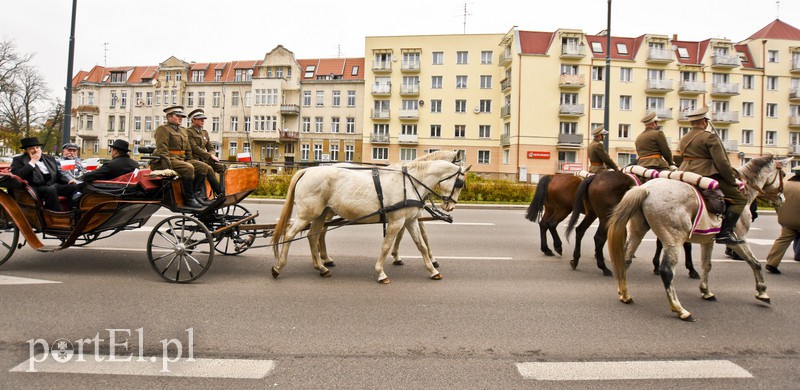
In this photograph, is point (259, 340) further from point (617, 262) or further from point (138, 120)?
point (138, 120)

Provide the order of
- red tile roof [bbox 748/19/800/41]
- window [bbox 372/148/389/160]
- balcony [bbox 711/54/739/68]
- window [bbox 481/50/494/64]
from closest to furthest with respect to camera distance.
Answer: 1. balcony [bbox 711/54/739/68]
2. red tile roof [bbox 748/19/800/41]
3. window [bbox 481/50/494/64]
4. window [bbox 372/148/389/160]

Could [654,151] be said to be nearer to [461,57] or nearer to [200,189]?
[200,189]

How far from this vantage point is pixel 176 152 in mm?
7109

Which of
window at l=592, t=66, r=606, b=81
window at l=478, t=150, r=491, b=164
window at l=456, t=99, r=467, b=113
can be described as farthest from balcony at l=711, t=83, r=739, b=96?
window at l=456, t=99, r=467, b=113

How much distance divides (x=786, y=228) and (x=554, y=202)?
3.74 metres

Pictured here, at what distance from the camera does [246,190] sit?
775cm

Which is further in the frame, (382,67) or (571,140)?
(382,67)

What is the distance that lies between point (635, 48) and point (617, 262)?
54.8 m

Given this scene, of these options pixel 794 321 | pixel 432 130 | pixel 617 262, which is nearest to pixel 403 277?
pixel 617 262

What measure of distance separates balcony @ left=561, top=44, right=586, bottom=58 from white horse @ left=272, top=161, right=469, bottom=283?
4968 centimetres

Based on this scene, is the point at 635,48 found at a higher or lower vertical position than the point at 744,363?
higher

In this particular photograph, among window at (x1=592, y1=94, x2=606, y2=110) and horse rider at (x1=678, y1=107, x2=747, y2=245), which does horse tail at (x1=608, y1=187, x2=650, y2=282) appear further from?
window at (x1=592, y1=94, x2=606, y2=110)

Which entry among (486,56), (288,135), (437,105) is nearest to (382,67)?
(437,105)

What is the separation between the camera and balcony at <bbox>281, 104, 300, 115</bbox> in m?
60.1
